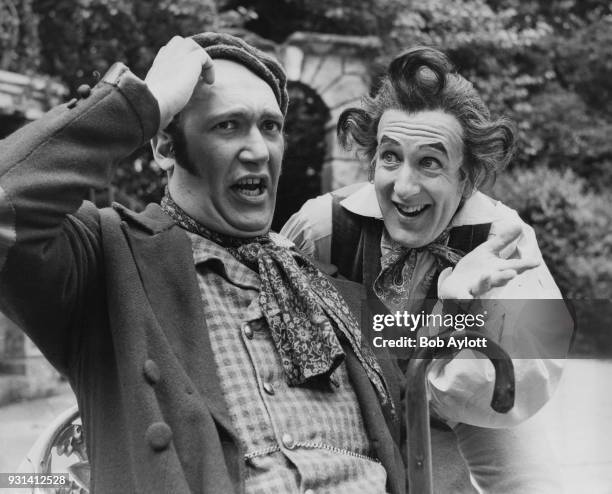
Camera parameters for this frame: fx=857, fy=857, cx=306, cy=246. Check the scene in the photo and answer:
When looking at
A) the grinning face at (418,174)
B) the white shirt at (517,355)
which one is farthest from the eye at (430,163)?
the white shirt at (517,355)

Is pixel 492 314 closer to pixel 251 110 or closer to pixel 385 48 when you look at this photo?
pixel 251 110

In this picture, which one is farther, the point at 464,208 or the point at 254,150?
the point at 464,208

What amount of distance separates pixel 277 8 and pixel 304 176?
1758 mm

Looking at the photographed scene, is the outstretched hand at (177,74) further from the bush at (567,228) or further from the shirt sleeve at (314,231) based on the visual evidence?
the bush at (567,228)

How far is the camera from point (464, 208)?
2.40m

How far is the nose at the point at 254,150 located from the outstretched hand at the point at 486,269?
0.51 meters

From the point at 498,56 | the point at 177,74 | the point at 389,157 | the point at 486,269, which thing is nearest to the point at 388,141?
the point at 389,157

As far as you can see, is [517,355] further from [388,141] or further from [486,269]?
[388,141]

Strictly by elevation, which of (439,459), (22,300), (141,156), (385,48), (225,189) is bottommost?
(439,459)

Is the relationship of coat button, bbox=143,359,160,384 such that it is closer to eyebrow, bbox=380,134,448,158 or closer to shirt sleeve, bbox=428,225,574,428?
shirt sleeve, bbox=428,225,574,428

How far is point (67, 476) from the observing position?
2.11 m

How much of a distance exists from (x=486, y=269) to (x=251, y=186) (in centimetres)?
57

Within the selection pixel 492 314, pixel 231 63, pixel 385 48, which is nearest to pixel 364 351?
pixel 492 314

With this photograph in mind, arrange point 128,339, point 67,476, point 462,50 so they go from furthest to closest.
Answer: point 462,50 → point 67,476 → point 128,339
